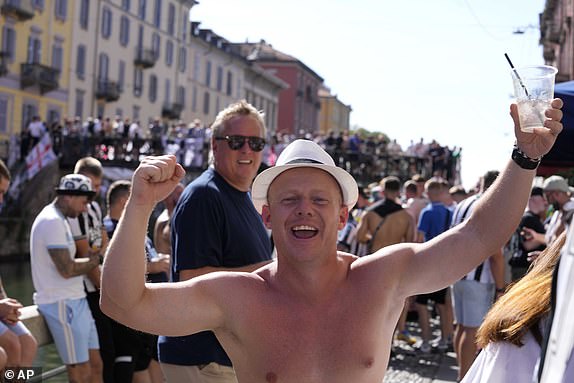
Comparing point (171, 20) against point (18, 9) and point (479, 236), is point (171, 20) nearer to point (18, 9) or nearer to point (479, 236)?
point (18, 9)

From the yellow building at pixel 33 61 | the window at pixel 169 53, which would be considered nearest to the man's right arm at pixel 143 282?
the yellow building at pixel 33 61

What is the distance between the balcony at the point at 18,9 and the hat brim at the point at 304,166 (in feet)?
133

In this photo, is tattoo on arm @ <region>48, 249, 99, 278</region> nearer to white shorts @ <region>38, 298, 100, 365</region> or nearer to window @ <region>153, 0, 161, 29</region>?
white shorts @ <region>38, 298, 100, 365</region>

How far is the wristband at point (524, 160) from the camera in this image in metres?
2.72

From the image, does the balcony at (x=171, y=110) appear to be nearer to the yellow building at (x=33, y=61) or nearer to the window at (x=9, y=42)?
the yellow building at (x=33, y=61)

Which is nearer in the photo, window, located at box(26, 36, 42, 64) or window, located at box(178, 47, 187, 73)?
window, located at box(26, 36, 42, 64)

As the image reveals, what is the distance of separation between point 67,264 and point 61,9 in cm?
4177

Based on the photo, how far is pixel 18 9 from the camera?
41.2m

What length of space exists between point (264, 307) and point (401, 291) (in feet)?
1.51

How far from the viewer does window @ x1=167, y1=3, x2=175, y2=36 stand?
194 ft

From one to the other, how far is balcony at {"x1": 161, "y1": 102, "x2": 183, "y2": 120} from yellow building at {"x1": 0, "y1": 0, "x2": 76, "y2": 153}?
12443mm

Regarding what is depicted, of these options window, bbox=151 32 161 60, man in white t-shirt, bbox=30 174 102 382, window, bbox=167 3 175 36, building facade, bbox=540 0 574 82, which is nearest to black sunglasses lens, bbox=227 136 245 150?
man in white t-shirt, bbox=30 174 102 382

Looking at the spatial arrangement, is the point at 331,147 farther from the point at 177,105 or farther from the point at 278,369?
the point at 278,369
